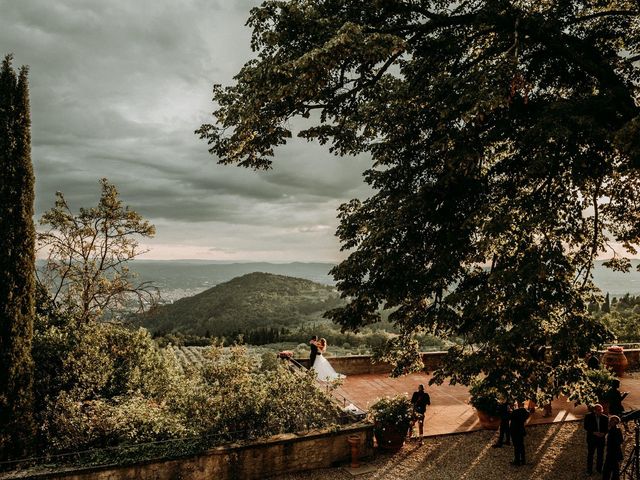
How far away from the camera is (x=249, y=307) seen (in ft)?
328

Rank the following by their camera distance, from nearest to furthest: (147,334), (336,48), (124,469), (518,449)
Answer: (336,48)
(124,469)
(518,449)
(147,334)

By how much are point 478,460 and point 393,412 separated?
95.7 inches

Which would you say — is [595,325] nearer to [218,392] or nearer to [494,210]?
[494,210]

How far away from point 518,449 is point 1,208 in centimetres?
1470

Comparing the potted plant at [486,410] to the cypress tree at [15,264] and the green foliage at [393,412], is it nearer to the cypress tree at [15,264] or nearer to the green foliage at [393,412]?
the green foliage at [393,412]

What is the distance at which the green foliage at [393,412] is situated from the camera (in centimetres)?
1188

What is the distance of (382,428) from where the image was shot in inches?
472

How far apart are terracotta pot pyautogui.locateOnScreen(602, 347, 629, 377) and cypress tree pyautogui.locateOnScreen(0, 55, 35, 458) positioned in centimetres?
2103

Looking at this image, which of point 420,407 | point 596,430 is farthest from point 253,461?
point 596,430

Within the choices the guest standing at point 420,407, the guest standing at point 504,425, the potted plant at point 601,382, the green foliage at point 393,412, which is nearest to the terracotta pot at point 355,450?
the green foliage at point 393,412

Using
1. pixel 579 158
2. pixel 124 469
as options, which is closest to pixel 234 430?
pixel 124 469

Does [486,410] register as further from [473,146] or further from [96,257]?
[96,257]

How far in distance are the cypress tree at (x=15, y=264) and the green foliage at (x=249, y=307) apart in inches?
2423

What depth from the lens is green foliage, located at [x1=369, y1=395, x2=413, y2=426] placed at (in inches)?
468
